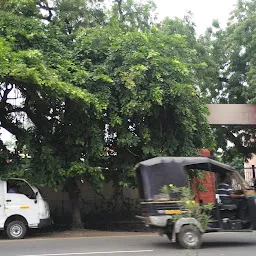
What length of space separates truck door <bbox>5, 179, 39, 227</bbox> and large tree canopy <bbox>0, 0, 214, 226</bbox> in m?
0.40

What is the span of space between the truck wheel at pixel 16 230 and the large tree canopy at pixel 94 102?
56.3 inches

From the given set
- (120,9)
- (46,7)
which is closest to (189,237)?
(46,7)

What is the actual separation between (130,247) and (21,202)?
4.53m

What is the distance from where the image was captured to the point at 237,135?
76.6 feet

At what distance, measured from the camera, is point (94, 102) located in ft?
42.3

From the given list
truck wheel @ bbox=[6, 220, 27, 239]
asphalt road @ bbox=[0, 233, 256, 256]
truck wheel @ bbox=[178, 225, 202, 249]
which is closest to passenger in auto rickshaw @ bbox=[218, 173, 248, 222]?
asphalt road @ bbox=[0, 233, 256, 256]

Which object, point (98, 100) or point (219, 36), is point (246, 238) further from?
point (219, 36)

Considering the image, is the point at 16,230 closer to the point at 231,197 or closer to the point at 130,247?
the point at 130,247

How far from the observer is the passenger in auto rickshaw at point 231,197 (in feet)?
34.1

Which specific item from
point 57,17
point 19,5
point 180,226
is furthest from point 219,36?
point 180,226

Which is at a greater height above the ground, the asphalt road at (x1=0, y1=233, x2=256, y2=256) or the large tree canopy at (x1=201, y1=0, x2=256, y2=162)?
the large tree canopy at (x1=201, y1=0, x2=256, y2=162)

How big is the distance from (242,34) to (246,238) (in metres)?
10.6

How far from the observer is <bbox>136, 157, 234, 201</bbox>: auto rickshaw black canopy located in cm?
1008

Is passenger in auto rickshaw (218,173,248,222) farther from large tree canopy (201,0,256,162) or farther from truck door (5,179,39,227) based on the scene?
large tree canopy (201,0,256,162)
